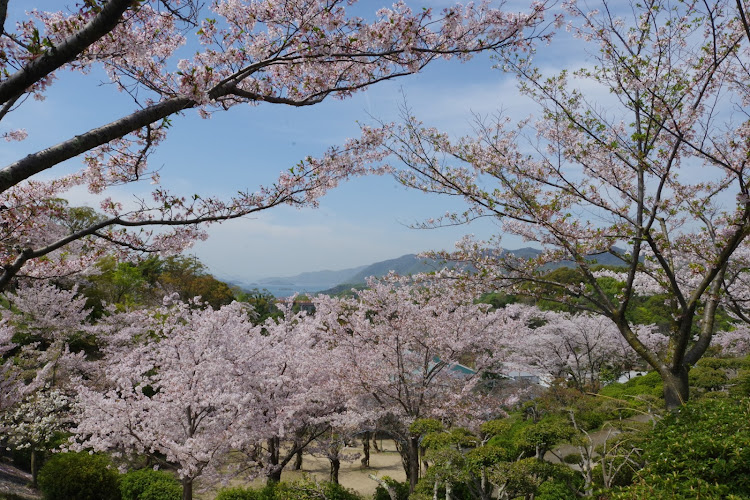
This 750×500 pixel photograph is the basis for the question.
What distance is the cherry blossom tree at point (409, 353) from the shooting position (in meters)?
9.81

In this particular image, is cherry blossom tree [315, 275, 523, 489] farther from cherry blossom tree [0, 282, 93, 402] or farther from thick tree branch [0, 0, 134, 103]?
cherry blossom tree [0, 282, 93, 402]

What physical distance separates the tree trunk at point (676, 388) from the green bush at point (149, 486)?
9288 millimetres

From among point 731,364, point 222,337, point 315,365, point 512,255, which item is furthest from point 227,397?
point 731,364

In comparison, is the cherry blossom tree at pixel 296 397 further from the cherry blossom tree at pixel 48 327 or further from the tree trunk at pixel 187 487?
the cherry blossom tree at pixel 48 327

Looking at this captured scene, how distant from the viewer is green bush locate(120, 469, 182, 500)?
9203 mm

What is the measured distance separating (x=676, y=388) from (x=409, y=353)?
5.91 metres

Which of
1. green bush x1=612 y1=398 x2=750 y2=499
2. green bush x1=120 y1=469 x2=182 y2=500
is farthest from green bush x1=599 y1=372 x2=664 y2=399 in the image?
green bush x1=120 y1=469 x2=182 y2=500

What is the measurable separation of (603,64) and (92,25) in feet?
19.1

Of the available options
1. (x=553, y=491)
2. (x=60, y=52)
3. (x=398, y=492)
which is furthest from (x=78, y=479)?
(x=60, y=52)

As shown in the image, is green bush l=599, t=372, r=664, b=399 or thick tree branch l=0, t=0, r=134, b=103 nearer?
thick tree branch l=0, t=0, r=134, b=103

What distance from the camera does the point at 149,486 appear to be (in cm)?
942

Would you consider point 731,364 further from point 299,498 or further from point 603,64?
point 299,498

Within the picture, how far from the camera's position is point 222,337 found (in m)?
9.19

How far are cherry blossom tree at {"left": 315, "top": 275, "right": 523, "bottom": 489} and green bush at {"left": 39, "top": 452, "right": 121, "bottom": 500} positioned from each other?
5720mm
